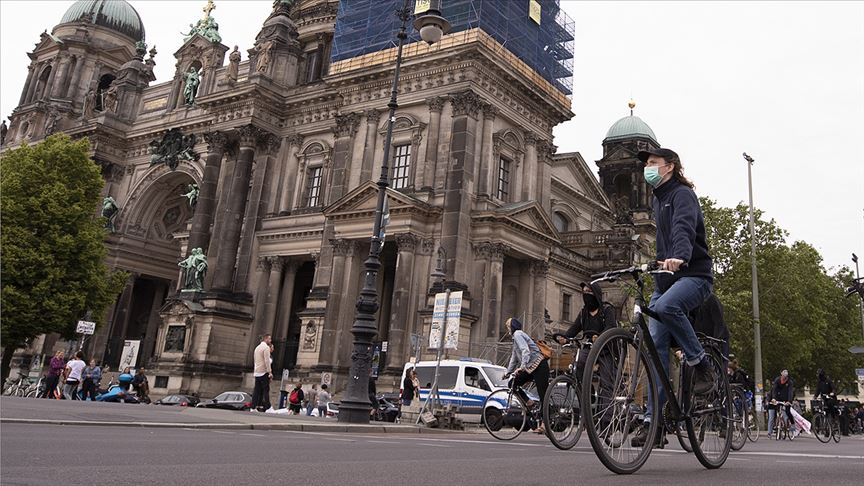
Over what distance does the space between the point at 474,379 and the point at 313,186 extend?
2085 centimetres

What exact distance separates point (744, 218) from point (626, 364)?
35.2 m

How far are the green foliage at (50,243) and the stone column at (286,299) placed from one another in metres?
8.32

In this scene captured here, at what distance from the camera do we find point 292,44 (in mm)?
42031

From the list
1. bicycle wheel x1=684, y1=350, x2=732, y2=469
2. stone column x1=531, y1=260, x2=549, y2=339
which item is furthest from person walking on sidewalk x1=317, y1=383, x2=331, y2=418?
bicycle wheel x1=684, y1=350, x2=732, y2=469

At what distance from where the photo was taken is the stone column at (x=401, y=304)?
29.8 metres

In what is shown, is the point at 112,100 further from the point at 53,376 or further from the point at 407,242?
the point at 407,242

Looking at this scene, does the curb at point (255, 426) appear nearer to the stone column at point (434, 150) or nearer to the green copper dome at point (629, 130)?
the stone column at point (434, 150)

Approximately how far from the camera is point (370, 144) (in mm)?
34656

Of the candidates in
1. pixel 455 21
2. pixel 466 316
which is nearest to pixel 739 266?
pixel 466 316

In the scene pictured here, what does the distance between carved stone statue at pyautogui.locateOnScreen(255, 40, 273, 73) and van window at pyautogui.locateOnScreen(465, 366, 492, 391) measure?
2657 centimetres

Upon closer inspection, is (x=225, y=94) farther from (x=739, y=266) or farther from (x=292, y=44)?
(x=739, y=266)

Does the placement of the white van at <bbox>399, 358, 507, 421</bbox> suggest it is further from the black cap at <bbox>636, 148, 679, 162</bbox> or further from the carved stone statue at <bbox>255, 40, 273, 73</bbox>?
the carved stone statue at <bbox>255, 40, 273, 73</bbox>

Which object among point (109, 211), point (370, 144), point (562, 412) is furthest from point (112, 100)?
point (562, 412)

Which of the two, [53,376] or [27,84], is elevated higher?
Result: [27,84]
